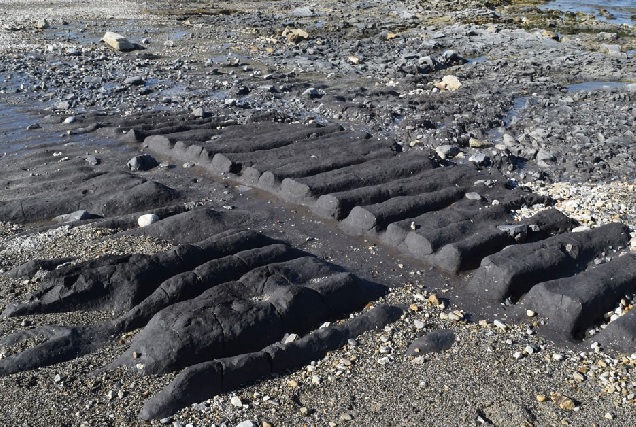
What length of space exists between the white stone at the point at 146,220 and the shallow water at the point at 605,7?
2422cm

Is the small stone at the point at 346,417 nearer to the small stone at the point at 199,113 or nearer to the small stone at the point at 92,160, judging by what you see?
the small stone at the point at 92,160

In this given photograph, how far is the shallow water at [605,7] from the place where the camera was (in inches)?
1061

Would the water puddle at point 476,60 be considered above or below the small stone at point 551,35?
below

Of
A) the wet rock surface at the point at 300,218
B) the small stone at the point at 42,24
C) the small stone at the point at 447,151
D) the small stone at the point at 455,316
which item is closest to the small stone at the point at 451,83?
the wet rock surface at the point at 300,218

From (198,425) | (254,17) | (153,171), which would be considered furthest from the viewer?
(254,17)

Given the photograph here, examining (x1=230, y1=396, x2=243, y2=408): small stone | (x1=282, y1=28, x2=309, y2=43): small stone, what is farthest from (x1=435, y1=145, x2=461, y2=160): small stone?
(x1=282, y1=28, x2=309, y2=43): small stone

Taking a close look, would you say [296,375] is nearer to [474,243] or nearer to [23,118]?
[474,243]

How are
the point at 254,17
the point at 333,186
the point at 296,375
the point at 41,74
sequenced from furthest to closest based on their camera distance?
the point at 254,17 < the point at 41,74 < the point at 333,186 < the point at 296,375

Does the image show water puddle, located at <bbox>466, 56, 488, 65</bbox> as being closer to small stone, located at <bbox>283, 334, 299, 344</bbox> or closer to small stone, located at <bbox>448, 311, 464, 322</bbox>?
small stone, located at <bbox>448, 311, 464, 322</bbox>

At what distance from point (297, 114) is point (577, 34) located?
14.7m

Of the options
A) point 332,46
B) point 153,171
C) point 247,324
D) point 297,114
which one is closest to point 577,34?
point 332,46

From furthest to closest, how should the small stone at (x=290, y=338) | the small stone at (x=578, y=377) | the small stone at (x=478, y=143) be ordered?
the small stone at (x=478, y=143) < the small stone at (x=290, y=338) < the small stone at (x=578, y=377)

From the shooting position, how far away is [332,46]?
68.3 ft

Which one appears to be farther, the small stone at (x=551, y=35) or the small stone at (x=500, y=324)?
the small stone at (x=551, y=35)
